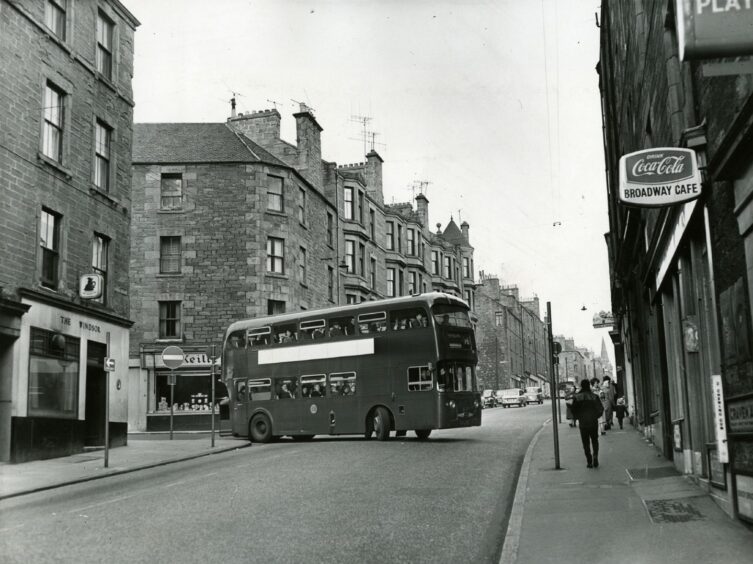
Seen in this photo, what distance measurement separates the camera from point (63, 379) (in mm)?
21031

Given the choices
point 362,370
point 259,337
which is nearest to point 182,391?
point 259,337

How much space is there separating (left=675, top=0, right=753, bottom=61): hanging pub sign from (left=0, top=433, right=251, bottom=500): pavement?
39.7ft

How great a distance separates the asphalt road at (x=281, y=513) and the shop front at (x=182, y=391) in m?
20.4

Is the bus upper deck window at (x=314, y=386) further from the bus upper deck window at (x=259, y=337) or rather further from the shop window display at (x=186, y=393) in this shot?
the shop window display at (x=186, y=393)

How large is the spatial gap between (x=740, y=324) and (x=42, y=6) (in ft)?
61.6

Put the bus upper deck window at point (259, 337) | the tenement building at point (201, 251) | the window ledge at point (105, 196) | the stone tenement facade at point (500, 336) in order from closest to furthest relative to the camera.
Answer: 1. the window ledge at point (105, 196)
2. the bus upper deck window at point (259, 337)
3. the tenement building at point (201, 251)
4. the stone tenement facade at point (500, 336)

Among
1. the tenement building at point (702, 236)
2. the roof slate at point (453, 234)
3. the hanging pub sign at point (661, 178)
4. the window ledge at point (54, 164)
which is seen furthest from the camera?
the roof slate at point (453, 234)

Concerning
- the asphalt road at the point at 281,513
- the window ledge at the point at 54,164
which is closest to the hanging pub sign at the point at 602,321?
the asphalt road at the point at 281,513

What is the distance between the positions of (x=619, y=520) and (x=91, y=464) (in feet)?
42.3

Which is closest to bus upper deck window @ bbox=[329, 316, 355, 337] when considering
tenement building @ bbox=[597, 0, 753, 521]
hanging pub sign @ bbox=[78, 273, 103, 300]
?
hanging pub sign @ bbox=[78, 273, 103, 300]

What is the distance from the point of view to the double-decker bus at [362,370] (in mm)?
21594

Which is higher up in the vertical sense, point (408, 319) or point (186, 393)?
point (408, 319)

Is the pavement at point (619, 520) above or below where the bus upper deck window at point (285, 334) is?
below

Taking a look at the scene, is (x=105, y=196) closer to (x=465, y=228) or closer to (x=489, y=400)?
(x=489, y=400)
